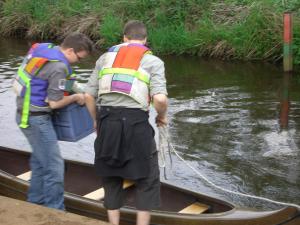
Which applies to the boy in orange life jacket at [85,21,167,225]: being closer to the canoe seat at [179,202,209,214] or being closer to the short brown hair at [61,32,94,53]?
the short brown hair at [61,32,94,53]

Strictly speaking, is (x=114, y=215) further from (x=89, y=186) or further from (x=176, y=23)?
(x=176, y=23)

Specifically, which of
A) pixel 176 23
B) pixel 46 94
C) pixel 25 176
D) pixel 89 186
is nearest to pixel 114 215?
pixel 46 94

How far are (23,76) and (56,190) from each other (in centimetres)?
106

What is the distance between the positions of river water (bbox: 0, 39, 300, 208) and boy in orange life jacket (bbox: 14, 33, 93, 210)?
99.8 inches

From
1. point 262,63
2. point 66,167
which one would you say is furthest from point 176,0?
point 66,167

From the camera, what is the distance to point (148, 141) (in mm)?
4586

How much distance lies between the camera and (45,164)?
5285 millimetres

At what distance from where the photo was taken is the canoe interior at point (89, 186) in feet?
18.7

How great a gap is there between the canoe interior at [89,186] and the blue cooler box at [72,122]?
83 cm

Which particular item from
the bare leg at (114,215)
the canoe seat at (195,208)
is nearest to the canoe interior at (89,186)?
the canoe seat at (195,208)

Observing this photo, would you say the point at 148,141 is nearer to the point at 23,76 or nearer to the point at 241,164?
the point at 23,76

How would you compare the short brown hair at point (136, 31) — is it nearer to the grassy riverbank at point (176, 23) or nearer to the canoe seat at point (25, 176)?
the canoe seat at point (25, 176)

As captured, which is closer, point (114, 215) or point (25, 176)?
point (114, 215)

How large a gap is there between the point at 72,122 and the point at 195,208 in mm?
1410
